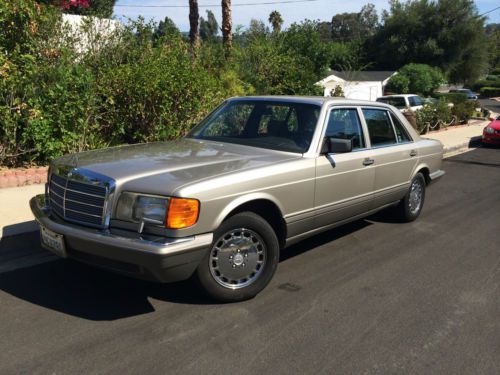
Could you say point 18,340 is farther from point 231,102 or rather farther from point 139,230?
point 231,102

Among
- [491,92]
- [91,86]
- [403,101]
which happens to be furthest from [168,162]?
[491,92]

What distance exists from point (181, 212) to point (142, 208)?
0.94 feet

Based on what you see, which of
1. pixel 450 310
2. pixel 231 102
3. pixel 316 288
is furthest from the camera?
pixel 231 102

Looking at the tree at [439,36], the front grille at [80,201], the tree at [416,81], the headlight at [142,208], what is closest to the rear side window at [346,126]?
the headlight at [142,208]

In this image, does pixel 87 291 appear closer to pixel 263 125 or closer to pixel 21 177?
pixel 263 125

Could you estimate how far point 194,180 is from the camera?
357cm

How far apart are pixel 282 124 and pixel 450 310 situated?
7.45ft

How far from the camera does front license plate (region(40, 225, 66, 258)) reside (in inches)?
145

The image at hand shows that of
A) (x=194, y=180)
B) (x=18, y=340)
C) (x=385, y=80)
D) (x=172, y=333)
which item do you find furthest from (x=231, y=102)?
(x=385, y=80)

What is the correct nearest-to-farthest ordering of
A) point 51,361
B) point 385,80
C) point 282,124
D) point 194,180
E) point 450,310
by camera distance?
point 51,361
point 194,180
point 450,310
point 282,124
point 385,80

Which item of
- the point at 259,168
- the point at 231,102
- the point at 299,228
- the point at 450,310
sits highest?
the point at 231,102

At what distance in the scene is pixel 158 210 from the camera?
3436 millimetres

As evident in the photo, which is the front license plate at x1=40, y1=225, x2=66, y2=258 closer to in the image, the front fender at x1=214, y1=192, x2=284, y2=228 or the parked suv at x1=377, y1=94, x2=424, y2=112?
the front fender at x1=214, y1=192, x2=284, y2=228

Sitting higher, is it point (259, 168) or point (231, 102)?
point (231, 102)
